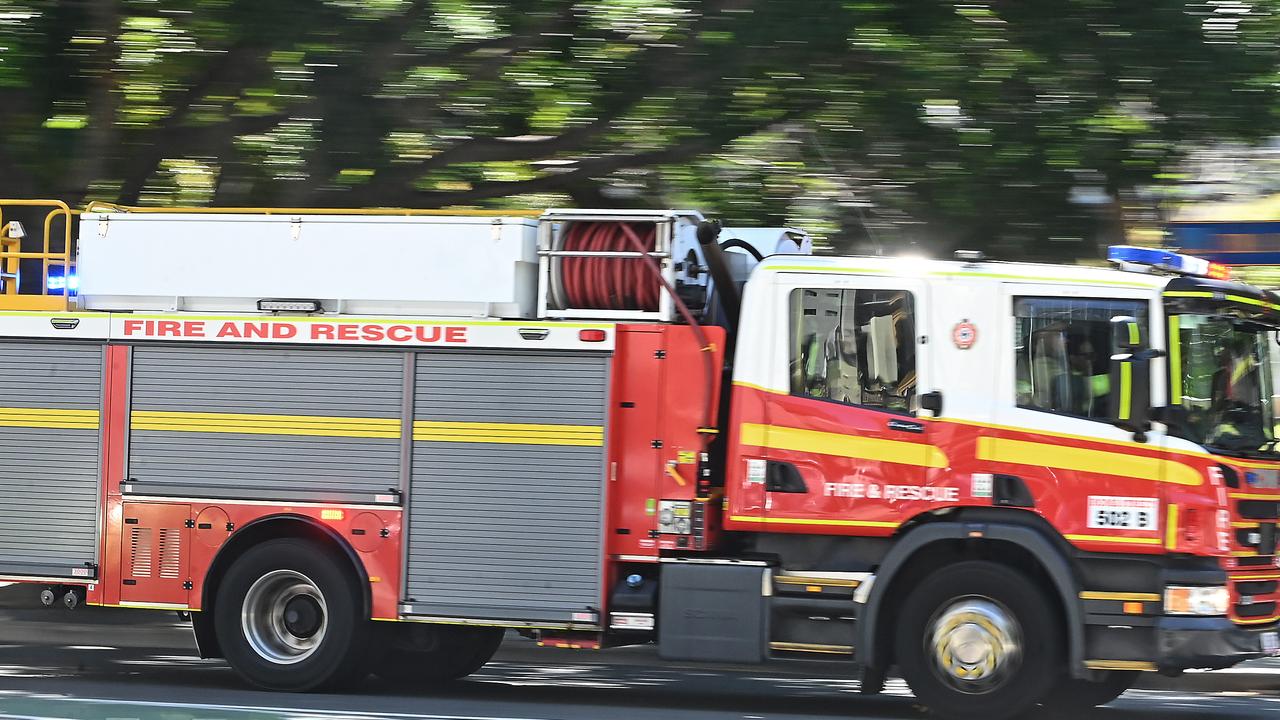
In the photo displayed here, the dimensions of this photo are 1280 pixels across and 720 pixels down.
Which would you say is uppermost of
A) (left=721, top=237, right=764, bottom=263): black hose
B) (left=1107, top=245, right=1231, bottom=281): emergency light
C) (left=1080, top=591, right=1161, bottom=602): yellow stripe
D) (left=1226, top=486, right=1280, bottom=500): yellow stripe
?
(left=721, top=237, right=764, bottom=263): black hose

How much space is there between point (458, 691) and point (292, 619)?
1277 mm

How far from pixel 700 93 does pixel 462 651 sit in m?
4.96

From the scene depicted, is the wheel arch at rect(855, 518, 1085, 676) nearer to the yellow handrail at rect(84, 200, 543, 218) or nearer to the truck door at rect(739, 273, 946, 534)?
the truck door at rect(739, 273, 946, 534)

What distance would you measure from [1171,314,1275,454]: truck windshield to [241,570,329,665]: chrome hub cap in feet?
17.5

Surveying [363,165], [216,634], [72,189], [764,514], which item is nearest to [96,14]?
[72,189]

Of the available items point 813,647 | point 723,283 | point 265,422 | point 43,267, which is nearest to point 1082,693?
point 813,647

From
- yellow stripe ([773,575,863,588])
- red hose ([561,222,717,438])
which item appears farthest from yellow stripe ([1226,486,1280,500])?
red hose ([561,222,717,438])

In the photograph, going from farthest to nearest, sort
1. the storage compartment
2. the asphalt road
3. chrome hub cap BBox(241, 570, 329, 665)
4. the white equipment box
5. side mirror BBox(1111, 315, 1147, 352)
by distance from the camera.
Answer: chrome hub cap BBox(241, 570, 329, 665) < the white equipment box < the asphalt road < the storage compartment < side mirror BBox(1111, 315, 1147, 352)

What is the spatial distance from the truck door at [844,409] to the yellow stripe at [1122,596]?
3.35ft

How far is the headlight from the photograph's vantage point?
Result: 7957 millimetres

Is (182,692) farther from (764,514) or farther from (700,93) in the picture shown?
(700,93)

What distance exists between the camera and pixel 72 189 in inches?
519

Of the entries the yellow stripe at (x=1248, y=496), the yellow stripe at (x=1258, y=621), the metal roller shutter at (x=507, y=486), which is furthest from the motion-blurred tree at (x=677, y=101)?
the yellow stripe at (x=1258, y=621)

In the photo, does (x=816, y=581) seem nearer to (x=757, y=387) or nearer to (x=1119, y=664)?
(x=757, y=387)
